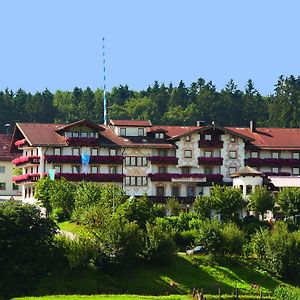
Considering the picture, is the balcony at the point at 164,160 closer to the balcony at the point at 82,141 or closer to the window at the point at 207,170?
the window at the point at 207,170

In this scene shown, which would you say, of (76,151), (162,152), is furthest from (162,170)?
(76,151)

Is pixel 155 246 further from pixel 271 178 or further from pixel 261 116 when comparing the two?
pixel 261 116

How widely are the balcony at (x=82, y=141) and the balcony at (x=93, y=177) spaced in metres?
3.28

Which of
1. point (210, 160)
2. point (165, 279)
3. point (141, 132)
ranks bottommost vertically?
point (165, 279)

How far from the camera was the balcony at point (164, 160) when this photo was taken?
373ft

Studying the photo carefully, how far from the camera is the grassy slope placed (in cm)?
7650

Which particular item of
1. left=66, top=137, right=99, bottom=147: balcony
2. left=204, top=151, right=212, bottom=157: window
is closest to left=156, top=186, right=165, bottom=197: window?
left=204, top=151, right=212, bottom=157: window

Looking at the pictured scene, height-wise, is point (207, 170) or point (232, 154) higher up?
point (232, 154)

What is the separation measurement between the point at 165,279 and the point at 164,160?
35.1 meters

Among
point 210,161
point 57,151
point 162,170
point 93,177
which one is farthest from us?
point 210,161

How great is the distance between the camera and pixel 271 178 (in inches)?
4380

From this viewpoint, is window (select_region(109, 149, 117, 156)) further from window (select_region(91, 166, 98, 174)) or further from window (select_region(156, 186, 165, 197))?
window (select_region(156, 186, 165, 197))

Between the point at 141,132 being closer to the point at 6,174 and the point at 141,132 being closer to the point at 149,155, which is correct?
the point at 149,155

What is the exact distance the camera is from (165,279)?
80000mm
